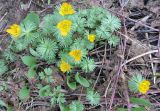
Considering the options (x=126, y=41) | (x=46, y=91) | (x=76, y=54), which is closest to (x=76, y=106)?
(x=46, y=91)

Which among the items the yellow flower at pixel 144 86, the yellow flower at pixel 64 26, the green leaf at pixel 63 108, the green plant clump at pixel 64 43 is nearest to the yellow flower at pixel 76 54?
the green plant clump at pixel 64 43

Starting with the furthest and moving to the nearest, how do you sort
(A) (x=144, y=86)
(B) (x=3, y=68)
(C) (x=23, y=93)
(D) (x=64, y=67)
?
(B) (x=3, y=68) → (C) (x=23, y=93) → (D) (x=64, y=67) → (A) (x=144, y=86)

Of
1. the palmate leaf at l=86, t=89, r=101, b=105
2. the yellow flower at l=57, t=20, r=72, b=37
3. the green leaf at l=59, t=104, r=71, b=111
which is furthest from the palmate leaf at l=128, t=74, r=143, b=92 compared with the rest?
the yellow flower at l=57, t=20, r=72, b=37

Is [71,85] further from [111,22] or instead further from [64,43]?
[111,22]

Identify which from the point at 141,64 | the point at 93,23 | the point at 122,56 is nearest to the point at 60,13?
the point at 93,23

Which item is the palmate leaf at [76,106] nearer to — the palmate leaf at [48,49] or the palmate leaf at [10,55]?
the palmate leaf at [48,49]

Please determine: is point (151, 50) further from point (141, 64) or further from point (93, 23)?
point (93, 23)
